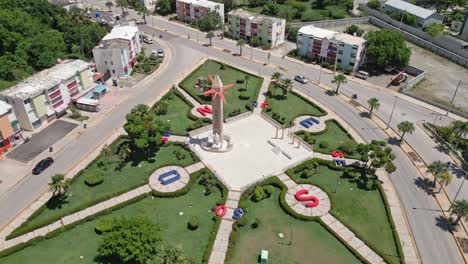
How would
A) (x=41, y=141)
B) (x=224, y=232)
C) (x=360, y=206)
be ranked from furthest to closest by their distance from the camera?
(x=41, y=141) < (x=360, y=206) < (x=224, y=232)

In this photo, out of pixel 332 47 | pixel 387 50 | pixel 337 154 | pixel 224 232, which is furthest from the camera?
pixel 332 47

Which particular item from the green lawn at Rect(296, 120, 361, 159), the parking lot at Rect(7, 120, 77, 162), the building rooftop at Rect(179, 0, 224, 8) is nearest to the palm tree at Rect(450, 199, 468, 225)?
the green lawn at Rect(296, 120, 361, 159)

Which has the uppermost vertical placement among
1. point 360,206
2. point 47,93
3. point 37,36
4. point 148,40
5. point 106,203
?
point 37,36

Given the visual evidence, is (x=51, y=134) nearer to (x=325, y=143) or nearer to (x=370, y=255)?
(x=325, y=143)

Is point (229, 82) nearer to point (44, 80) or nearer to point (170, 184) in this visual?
point (170, 184)

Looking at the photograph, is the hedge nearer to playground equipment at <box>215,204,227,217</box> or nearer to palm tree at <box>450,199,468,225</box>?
playground equipment at <box>215,204,227,217</box>

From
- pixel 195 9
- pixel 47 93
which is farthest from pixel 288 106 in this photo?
pixel 195 9

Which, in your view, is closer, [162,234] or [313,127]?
[162,234]
